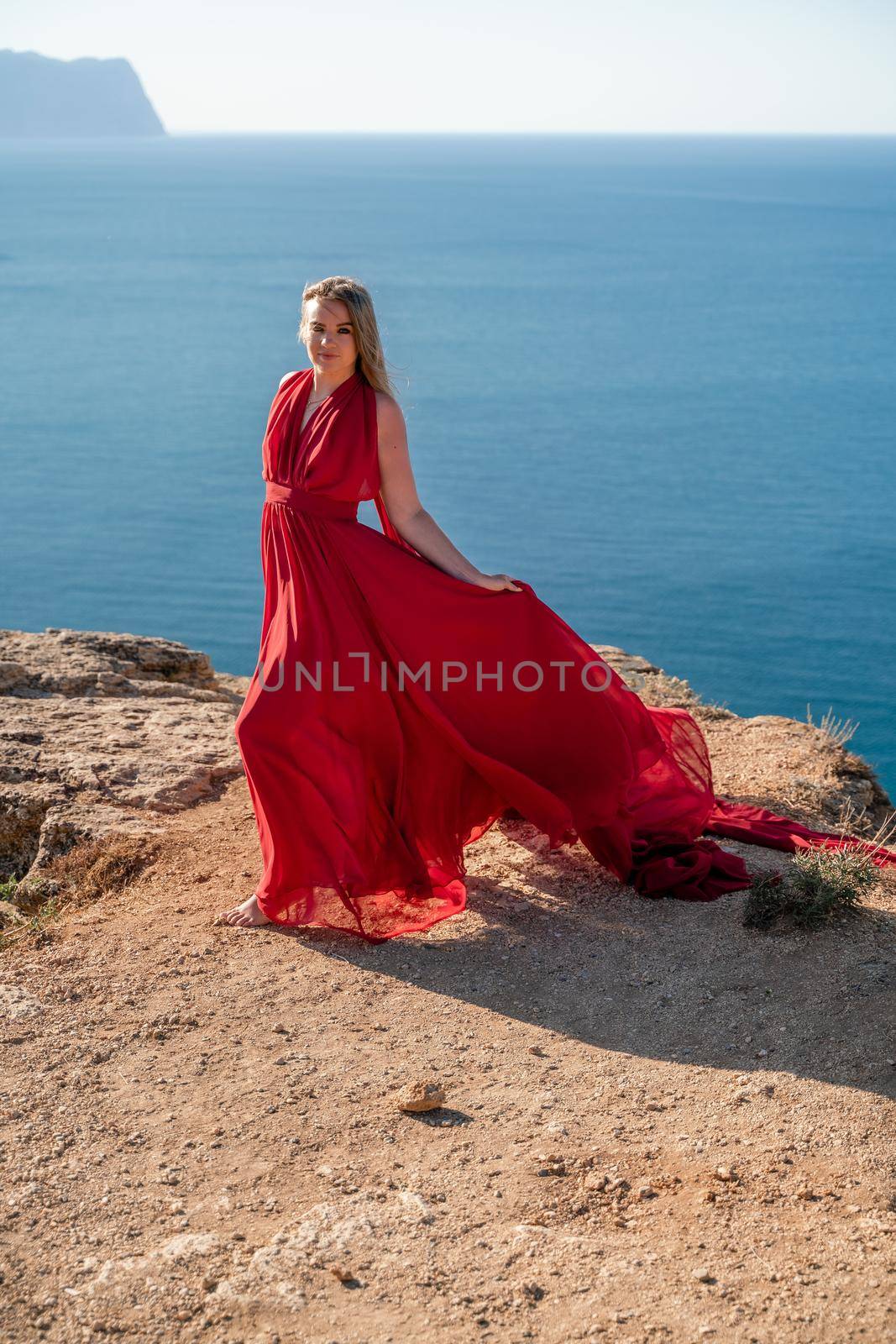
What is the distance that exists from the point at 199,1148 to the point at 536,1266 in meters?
0.97

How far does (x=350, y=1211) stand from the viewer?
3070 millimetres

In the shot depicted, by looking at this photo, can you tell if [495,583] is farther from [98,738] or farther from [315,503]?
[98,738]

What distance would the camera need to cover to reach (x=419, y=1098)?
346 centimetres

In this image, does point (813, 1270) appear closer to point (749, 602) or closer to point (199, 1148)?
point (199, 1148)

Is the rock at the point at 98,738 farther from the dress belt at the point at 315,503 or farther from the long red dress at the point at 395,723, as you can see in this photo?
the dress belt at the point at 315,503

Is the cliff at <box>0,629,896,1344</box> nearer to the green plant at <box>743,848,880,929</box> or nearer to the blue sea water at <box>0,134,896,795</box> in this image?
the green plant at <box>743,848,880,929</box>

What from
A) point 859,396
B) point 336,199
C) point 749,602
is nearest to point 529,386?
point 859,396

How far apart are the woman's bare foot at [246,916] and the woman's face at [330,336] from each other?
6.37 feet

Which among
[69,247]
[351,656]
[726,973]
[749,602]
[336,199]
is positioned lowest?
[749,602]

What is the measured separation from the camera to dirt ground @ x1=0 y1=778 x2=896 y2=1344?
2770 millimetres

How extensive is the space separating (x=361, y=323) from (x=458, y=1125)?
2.74 m

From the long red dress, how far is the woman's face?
10 centimetres

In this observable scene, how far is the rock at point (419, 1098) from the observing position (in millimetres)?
3458

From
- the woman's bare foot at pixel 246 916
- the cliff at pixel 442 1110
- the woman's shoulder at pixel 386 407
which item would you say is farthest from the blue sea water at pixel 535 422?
the woman's bare foot at pixel 246 916
